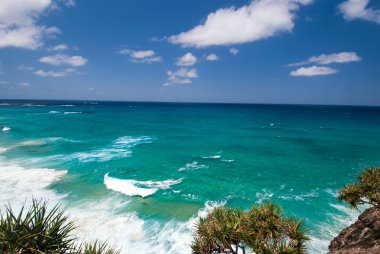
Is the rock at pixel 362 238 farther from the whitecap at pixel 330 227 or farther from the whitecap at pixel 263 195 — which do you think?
the whitecap at pixel 263 195

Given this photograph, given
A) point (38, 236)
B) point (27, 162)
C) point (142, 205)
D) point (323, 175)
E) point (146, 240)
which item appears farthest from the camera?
point (27, 162)

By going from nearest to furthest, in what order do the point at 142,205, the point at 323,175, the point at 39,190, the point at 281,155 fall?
the point at 142,205 → the point at 39,190 → the point at 323,175 → the point at 281,155

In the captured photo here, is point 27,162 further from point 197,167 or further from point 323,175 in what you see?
point 323,175

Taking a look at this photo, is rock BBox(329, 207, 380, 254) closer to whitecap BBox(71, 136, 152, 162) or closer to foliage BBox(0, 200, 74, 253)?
foliage BBox(0, 200, 74, 253)

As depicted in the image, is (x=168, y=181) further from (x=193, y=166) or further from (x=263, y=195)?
(x=263, y=195)

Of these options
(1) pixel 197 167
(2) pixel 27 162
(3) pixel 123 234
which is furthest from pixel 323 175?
(2) pixel 27 162
